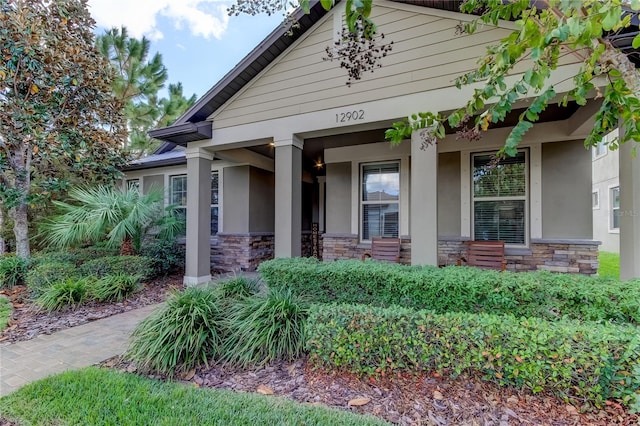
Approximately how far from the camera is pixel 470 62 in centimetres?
428

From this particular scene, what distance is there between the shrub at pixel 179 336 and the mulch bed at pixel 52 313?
1920mm

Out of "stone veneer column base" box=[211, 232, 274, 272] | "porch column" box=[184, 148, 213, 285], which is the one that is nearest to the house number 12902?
"porch column" box=[184, 148, 213, 285]

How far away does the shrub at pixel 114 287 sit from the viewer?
5.36 meters

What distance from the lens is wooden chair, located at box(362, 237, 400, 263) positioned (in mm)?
6562

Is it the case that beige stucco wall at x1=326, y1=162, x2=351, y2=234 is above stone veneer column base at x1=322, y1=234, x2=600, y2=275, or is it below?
above

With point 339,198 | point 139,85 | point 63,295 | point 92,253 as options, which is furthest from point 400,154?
point 139,85

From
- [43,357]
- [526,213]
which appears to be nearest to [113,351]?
[43,357]

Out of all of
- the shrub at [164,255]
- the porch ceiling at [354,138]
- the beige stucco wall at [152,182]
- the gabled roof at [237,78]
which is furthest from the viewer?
the beige stucco wall at [152,182]

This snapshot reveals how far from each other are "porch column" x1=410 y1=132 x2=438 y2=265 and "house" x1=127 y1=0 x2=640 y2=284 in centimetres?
2

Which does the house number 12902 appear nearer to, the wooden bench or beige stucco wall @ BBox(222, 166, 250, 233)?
the wooden bench

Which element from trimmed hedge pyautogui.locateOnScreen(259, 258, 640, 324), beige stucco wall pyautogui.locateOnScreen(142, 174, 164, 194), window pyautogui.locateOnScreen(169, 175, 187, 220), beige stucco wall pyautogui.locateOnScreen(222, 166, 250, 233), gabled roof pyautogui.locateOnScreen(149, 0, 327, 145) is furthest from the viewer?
beige stucco wall pyautogui.locateOnScreen(142, 174, 164, 194)

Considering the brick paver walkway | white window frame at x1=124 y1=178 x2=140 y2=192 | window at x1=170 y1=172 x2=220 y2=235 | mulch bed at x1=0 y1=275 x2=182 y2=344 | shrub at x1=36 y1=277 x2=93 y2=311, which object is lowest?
the brick paver walkway

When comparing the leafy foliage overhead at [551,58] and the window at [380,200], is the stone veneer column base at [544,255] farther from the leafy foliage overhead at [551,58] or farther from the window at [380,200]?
the leafy foliage overhead at [551,58]

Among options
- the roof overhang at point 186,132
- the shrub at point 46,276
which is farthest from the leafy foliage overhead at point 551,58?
the shrub at point 46,276
